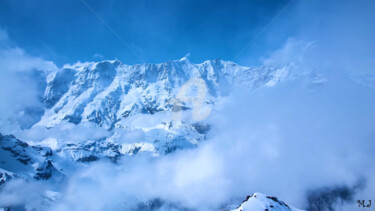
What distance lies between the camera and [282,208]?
181 ft

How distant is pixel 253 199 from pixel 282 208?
7175 millimetres

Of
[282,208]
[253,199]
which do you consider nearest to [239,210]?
[253,199]

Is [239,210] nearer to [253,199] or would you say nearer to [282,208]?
[253,199]

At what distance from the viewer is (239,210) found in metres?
51.5

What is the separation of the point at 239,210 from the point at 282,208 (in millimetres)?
11074

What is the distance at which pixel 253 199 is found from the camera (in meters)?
54.3

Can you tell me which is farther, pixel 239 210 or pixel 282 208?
pixel 282 208

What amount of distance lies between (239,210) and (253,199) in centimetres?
475
